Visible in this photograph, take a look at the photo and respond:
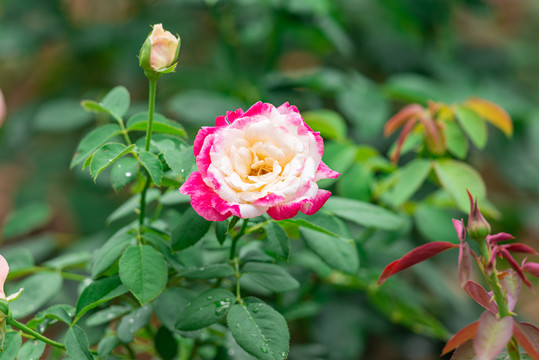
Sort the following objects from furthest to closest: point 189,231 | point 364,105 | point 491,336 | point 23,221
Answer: point 364,105 < point 23,221 < point 189,231 < point 491,336

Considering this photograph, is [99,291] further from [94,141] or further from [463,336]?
[463,336]

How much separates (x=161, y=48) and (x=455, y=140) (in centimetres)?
52

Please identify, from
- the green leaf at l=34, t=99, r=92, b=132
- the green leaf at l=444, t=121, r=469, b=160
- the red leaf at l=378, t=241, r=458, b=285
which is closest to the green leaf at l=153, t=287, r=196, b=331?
the red leaf at l=378, t=241, r=458, b=285

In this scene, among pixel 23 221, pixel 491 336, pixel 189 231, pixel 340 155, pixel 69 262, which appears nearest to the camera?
pixel 491 336

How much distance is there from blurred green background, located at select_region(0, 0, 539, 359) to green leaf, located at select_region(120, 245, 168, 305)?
0.57m

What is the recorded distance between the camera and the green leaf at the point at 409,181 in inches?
31.2

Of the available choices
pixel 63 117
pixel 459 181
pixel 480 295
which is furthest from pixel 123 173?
pixel 63 117

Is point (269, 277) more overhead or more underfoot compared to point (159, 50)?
more underfoot

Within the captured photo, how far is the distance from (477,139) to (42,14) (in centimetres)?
137

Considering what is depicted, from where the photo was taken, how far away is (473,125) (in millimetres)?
850

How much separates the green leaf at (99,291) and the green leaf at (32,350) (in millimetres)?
41

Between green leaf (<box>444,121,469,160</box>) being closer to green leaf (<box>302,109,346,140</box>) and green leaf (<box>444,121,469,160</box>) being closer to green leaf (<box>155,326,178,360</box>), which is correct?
green leaf (<box>302,109,346,140</box>)

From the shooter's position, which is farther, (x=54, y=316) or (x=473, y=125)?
(x=473, y=125)

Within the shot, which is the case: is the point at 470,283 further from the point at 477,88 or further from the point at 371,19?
the point at 371,19
